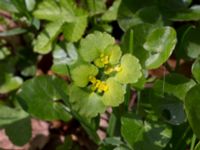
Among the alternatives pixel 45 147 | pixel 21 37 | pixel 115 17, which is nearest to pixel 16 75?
pixel 21 37

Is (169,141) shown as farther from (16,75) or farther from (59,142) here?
(16,75)

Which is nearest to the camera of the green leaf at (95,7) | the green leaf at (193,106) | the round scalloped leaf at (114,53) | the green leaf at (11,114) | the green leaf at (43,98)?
the green leaf at (193,106)

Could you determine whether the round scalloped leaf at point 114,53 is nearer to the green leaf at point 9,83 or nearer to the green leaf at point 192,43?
the green leaf at point 192,43

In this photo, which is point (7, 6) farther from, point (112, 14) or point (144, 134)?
point (144, 134)

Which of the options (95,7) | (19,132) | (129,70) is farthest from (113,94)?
(95,7)

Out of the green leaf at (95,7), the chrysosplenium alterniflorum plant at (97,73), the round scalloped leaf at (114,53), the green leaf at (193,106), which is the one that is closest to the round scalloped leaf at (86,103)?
the chrysosplenium alterniflorum plant at (97,73)

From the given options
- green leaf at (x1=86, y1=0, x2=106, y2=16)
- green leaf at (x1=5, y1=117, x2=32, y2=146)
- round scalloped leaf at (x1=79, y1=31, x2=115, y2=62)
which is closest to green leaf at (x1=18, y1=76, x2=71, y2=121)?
green leaf at (x1=5, y1=117, x2=32, y2=146)

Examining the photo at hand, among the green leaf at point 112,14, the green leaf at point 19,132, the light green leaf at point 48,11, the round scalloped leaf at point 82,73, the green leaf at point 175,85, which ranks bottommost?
the green leaf at point 19,132
